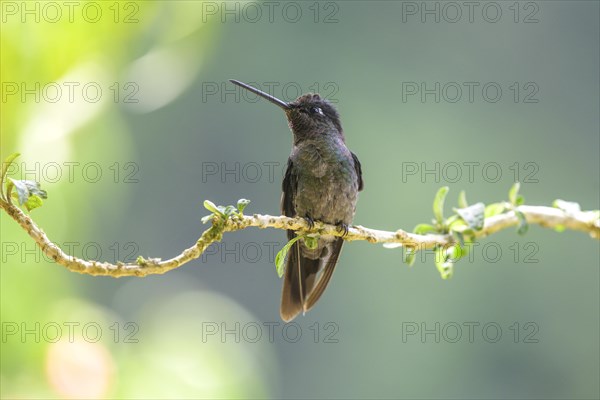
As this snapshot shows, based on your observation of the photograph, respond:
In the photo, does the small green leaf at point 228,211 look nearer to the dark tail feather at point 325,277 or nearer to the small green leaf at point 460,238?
the small green leaf at point 460,238

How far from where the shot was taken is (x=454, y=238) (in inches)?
75.9

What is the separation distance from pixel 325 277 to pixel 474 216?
1.48m

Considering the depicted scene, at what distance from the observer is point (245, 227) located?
192cm

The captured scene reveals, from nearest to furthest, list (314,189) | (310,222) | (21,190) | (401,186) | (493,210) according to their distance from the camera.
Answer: (21,190)
(493,210)
(310,222)
(314,189)
(401,186)

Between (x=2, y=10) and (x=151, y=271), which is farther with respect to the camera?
(x=2, y=10)

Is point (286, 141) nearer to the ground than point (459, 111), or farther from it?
nearer to the ground

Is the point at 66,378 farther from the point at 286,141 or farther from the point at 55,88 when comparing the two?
the point at 286,141

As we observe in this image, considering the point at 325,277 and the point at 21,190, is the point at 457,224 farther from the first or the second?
the point at 325,277

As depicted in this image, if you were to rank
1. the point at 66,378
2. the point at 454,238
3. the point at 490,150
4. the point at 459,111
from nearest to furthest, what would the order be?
1. the point at 454,238
2. the point at 66,378
3. the point at 490,150
4. the point at 459,111

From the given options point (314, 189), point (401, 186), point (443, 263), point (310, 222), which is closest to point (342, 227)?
point (310, 222)

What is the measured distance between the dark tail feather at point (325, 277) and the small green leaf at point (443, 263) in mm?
1166

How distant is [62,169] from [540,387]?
13.1m

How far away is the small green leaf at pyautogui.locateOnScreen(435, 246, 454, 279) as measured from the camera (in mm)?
1977

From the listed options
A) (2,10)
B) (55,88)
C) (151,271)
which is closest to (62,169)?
(55,88)
